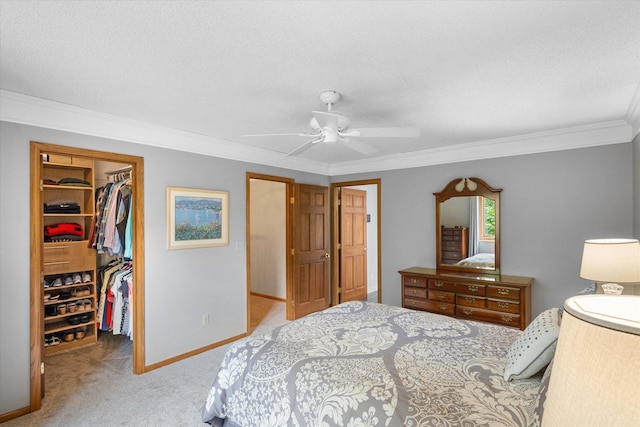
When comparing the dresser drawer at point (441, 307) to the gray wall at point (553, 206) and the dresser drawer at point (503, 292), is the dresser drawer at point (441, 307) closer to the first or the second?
the dresser drawer at point (503, 292)

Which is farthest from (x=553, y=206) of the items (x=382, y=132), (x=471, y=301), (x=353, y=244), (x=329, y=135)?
(x=353, y=244)

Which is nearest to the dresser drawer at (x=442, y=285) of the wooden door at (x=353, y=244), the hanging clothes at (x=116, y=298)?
the wooden door at (x=353, y=244)

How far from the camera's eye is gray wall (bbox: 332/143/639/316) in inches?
131

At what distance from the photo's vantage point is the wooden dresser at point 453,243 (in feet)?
13.9

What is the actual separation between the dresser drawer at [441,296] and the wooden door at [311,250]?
6.17 ft

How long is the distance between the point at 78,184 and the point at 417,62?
399 centimetres

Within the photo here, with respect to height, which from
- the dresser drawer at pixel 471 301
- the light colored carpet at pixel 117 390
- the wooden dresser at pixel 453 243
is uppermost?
the wooden dresser at pixel 453 243

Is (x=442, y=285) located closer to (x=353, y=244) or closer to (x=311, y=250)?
(x=311, y=250)

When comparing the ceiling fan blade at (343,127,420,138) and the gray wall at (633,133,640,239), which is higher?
the ceiling fan blade at (343,127,420,138)

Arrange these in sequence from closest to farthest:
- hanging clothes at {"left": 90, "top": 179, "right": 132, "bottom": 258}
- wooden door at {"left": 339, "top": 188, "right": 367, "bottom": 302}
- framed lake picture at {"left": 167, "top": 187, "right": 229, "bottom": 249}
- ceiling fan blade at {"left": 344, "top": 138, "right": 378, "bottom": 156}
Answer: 1. ceiling fan blade at {"left": 344, "top": 138, "right": 378, "bottom": 156}
2. framed lake picture at {"left": 167, "top": 187, "right": 229, "bottom": 249}
3. hanging clothes at {"left": 90, "top": 179, "right": 132, "bottom": 258}
4. wooden door at {"left": 339, "top": 188, "right": 367, "bottom": 302}

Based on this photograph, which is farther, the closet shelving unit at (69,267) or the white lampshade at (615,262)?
the closet shelving unit at (69,267)

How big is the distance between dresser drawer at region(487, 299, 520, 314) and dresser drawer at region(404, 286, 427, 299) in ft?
2.40

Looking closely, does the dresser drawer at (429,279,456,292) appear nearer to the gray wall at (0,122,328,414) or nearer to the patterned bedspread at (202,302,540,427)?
the patterned bedspread at (202,302,540,427)

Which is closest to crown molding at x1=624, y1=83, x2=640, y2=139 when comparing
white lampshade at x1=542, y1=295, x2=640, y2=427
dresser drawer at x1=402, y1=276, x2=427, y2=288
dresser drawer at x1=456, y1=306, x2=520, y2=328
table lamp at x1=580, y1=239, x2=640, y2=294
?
table lamp at x1=580, y1=239, x2=640, y2=294
